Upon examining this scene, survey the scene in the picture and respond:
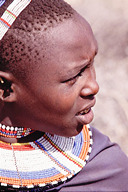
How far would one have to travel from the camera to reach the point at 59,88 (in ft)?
6.26

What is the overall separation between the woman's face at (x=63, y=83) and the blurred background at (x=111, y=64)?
1.88 meters

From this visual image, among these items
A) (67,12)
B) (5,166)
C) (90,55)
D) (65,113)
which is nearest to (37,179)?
(5,166)

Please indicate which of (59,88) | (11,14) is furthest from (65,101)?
(11,14)

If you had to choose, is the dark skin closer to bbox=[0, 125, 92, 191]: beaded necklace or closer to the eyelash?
the eyelash

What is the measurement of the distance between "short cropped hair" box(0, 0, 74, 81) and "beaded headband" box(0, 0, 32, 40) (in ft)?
0.07

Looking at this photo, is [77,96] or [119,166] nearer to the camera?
[77,96]

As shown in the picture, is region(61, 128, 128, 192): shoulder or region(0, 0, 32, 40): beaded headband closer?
region(0, 0, 32, 40): beaded headband

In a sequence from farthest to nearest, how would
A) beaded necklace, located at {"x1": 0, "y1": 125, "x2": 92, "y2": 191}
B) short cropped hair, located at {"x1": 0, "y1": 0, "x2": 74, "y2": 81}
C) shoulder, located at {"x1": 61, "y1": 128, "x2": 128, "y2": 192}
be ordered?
1. shoulder, located at {"x1": 61, "y1": 128, "x2": 128, "y2": 192}
2. beaded necklace, located at {"x1": 0, "y1": 125, "x2": 92, "y2": 191}
3. short cropped hair, located at {"x1": 0, "y1": 0, "x2": 74, "y2": 81}

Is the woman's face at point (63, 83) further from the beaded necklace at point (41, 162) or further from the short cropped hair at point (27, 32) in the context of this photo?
the beaded necklace at point (41, 162)

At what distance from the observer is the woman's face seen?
1.84 metres

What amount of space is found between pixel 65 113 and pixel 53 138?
0.34 metres

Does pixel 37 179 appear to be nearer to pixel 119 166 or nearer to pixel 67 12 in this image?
pixel 119 166

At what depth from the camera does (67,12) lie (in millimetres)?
1875

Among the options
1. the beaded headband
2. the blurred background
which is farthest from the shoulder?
the blurred background
